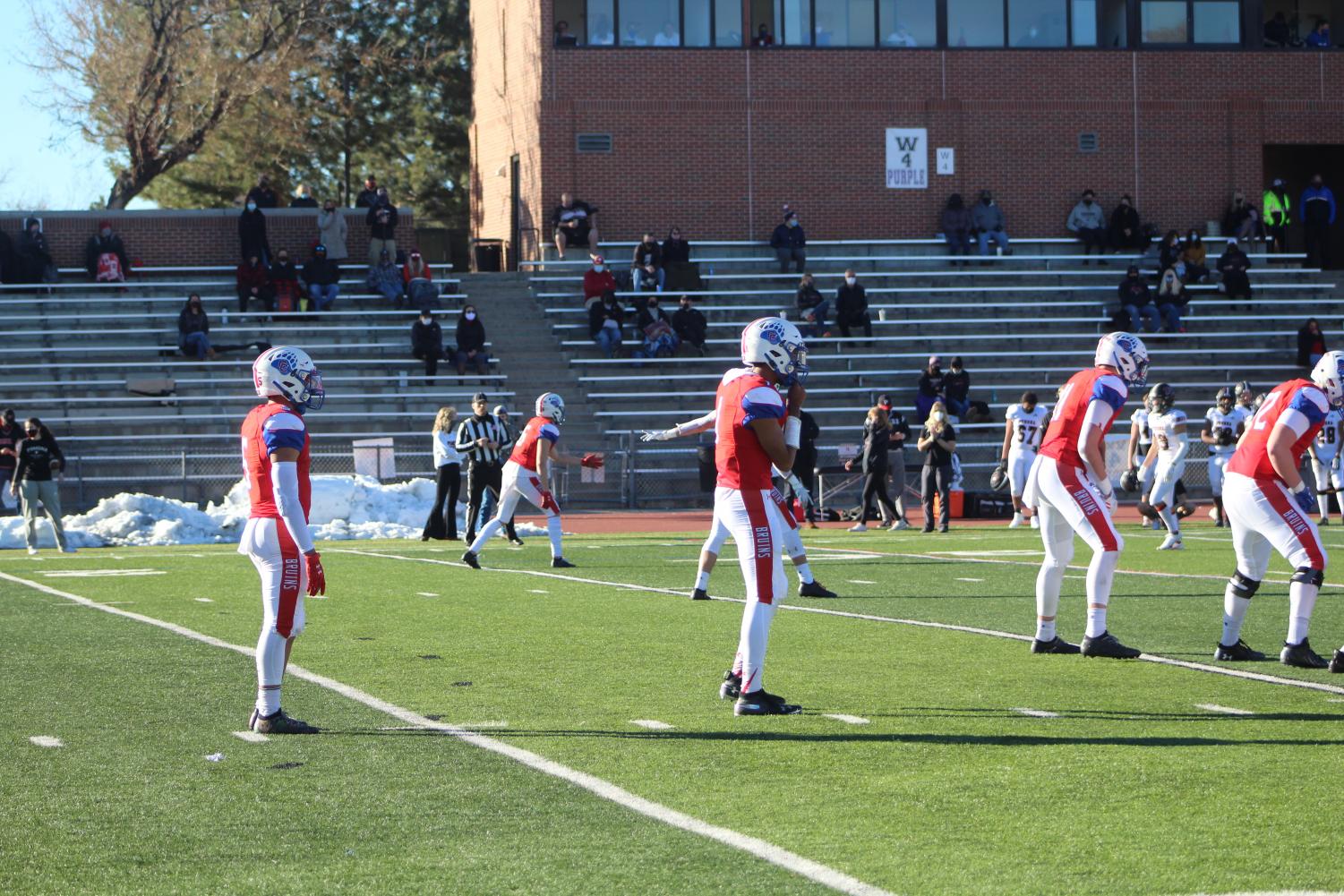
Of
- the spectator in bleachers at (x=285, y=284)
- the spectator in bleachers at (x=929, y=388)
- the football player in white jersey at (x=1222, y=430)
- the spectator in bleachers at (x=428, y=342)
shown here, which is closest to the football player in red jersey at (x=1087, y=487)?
the football player in white jersey at (x=1222, y=430)

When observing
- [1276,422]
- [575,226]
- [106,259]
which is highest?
[575,226]

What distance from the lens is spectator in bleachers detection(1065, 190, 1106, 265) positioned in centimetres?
3847

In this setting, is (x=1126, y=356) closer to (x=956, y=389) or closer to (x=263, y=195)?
(x=956, y=389)

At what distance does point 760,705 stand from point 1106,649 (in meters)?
2.93

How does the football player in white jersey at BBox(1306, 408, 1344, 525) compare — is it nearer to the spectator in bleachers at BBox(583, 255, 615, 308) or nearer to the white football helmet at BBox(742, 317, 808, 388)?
the spectator in bleachers at BBox(583, 255, 615, 308)

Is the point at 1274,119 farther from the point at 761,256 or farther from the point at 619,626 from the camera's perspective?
the point at 619,626

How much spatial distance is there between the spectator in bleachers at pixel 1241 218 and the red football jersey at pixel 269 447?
33975 millimetres

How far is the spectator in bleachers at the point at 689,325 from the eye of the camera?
33156 mm

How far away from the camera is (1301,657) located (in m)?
10.2

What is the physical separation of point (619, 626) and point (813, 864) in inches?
272

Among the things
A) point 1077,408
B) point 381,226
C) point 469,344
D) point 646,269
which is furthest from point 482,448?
point 381,226

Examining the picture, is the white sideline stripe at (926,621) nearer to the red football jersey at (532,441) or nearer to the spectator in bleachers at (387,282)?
the red football jersey at (532,441)

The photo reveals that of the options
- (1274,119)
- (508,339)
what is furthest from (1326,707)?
(1274,119)

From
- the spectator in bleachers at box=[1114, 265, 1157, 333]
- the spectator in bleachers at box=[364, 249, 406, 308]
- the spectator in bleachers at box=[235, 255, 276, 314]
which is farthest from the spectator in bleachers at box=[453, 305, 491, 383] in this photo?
the spectator in bleachers at box=[1114, 265, 1157, 333]
